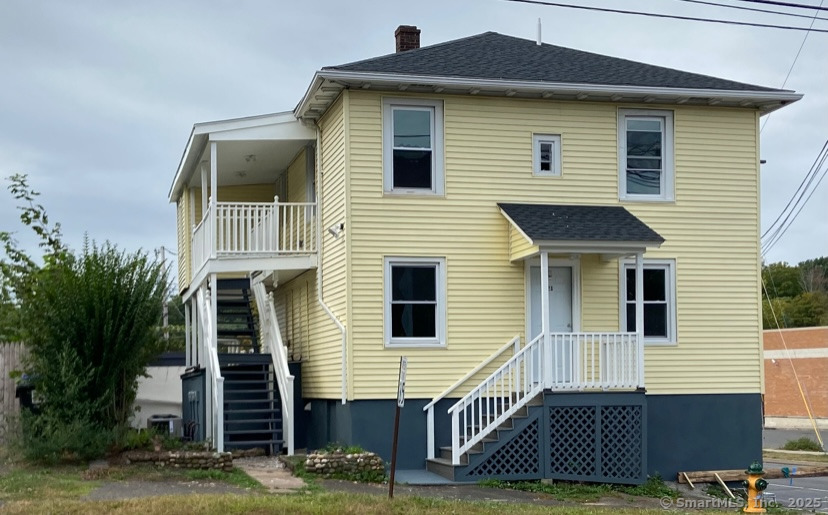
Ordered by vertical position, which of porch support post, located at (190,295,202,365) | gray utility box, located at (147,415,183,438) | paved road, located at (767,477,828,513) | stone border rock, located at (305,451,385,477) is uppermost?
porch support post, located at (190,295,202,365)

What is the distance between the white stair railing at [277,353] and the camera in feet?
65.2

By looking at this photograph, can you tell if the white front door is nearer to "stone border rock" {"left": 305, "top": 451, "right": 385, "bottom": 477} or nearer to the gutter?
the gutter

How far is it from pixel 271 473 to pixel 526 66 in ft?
28.0

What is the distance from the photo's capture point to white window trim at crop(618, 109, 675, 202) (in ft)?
67.2

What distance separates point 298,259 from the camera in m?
21.2

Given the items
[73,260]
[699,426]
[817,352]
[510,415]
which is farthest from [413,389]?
[817,352]

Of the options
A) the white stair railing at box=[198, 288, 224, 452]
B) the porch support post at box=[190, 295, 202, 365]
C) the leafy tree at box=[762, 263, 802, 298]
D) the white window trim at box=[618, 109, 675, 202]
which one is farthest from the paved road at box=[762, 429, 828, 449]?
the leafy tree at box=[762, 263, 802, 298]

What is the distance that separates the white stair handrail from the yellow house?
1.6 inches

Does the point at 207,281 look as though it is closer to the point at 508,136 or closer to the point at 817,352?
the point at 508,136

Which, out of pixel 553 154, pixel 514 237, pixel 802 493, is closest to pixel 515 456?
pixel 514 237

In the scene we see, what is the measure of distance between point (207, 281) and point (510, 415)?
25.4 ft

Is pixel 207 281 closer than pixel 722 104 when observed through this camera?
No

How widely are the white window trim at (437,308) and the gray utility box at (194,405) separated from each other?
5725mm

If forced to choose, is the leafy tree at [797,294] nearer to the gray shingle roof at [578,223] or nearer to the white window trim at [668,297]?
the white window trim at [668,297]
